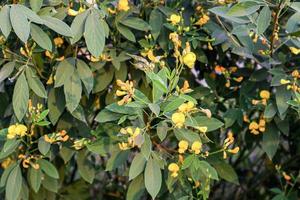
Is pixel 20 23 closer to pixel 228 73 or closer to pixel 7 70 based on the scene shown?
pixel 7 70

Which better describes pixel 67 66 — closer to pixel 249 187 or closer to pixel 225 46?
pixel 225 46

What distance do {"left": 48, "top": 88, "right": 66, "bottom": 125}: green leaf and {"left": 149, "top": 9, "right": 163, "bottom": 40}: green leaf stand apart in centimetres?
33

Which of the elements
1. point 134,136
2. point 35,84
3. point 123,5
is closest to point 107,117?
point 134,136

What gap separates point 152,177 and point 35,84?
15.7 inches

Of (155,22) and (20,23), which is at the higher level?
(20,23)

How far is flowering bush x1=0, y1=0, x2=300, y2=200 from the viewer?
1.23 metres

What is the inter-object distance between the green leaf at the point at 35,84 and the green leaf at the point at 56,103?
0.12 metres

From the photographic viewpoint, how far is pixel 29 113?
1.38 m

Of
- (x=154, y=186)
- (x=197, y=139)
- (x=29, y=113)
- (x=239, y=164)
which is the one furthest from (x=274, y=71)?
(x=239, y=164)

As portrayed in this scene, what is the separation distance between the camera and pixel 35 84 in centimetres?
134

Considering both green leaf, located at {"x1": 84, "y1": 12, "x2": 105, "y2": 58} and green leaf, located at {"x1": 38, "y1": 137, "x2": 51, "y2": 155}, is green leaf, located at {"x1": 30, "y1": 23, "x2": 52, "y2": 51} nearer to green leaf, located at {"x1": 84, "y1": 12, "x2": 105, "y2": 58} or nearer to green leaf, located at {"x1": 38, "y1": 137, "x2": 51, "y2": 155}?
green leaf, located at {"x1": 84, "y1": 12, "x2": 105, "y2": 58}

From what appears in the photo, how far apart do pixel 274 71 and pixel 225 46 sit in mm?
175

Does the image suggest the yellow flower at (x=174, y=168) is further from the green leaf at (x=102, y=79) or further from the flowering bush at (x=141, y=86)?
the green leaf at (x=102, y=79)

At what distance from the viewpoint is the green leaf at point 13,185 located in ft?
4.57
